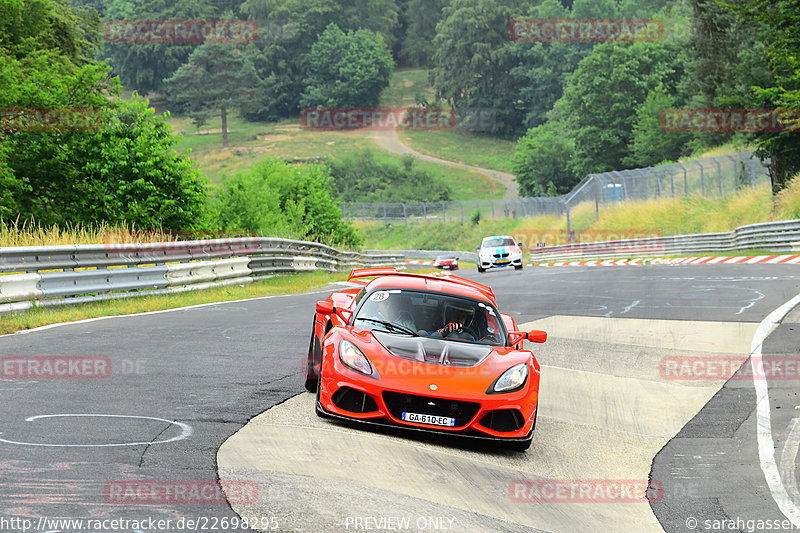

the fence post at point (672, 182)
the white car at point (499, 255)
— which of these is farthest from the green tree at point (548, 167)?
the white car at point (499, 255)

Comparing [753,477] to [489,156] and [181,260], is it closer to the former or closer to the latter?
[181,260]

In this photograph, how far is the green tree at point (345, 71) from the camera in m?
155

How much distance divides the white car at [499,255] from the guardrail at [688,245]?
8.20 m

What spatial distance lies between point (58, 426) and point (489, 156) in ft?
437

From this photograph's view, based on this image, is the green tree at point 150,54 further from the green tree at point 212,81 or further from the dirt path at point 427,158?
the dirt path at point 427,158

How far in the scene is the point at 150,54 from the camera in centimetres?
16400

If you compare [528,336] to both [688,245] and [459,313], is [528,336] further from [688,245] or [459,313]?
[688,245]

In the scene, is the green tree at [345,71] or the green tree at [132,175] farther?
the green tree at [345,71]

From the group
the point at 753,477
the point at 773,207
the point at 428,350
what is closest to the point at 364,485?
the point at 428,350
